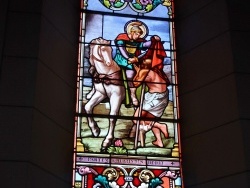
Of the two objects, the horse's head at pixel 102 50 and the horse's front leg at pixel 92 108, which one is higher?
the horse's head at pixel 102 50

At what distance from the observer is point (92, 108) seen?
570cm

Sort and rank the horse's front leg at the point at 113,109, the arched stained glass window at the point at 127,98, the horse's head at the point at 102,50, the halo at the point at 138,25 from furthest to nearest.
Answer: the halo at the point at 138,25 → the horse's head at the point at 102,50 → the horse's front leg at the point at 113,109 → the arched stained glass window at the point at 127,98

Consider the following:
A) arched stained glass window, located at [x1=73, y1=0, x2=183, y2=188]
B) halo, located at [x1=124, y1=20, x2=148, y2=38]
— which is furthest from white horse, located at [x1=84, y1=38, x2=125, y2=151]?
halo, located at [x1=124, y1=20, x2=148, y2=38]

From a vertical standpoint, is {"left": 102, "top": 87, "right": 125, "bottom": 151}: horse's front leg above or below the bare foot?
above

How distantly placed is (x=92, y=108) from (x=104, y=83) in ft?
0.96

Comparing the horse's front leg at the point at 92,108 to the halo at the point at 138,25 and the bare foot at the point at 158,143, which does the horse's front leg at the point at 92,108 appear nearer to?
the bare foot at the point at 158,143

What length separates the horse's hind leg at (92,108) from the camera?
220 inches

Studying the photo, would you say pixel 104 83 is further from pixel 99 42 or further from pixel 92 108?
pixel 99 42

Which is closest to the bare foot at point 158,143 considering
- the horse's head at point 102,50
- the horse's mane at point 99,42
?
the horse's head at point 102,50

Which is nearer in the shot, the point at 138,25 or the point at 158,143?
the point at 158,143

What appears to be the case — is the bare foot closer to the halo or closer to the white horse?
the white horse

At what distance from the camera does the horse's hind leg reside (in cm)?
559

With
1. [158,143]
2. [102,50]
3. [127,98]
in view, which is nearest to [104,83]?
[127,98]
